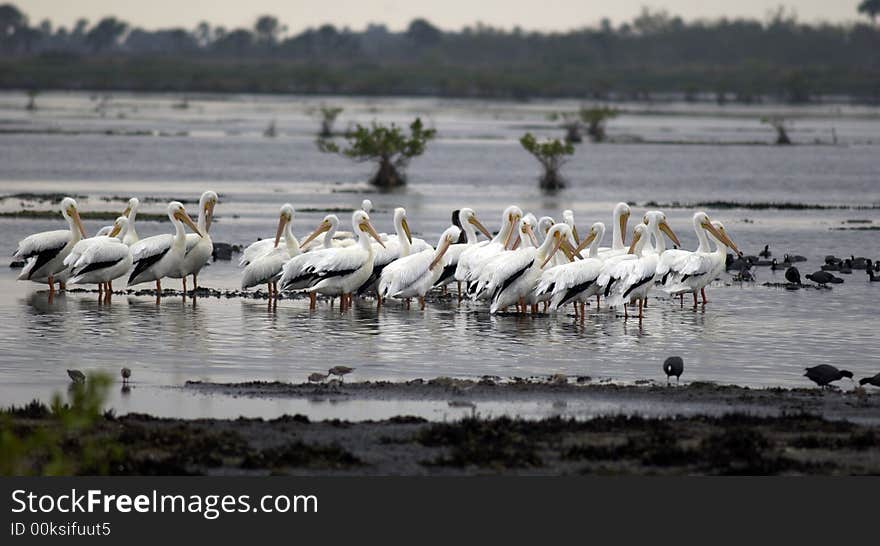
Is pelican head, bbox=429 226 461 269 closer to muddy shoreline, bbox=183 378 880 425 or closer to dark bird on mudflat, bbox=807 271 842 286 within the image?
muddy shoreline, bbox=183 378 880 425

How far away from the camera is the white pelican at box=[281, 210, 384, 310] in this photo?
1614 cm

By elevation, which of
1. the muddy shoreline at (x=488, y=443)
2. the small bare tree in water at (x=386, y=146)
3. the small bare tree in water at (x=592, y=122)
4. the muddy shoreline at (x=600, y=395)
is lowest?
the muddy shoreline at (x=488, y=443)

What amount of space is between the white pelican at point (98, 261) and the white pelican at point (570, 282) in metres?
4.55

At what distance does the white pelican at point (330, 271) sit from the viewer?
53.0ft

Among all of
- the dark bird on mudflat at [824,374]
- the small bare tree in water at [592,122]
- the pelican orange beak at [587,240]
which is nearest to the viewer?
the dark bird on mudflat at [824,374]

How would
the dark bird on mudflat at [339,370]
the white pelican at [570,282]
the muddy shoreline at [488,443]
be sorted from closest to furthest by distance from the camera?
the muddy shoreline at [488,443] → the dark bird on mudflat at [339,370] → the white pelican at [570,282]

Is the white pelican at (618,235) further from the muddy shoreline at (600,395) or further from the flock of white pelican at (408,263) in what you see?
the muddy shoreline at (600,395)

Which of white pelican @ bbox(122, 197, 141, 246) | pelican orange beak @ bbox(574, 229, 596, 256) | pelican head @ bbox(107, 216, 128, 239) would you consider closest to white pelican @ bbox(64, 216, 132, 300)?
white pelican @ bbox(122, 197, 141, 246)

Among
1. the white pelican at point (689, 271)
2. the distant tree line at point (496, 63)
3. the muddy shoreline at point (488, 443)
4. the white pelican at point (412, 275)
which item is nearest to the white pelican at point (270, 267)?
the white pelican at point (412, 275)

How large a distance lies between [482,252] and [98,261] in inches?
163

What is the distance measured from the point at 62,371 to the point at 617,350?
489 cm

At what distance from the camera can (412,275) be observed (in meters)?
16.2

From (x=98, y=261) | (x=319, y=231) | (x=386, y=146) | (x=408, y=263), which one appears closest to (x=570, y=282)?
(x=408, y=263)

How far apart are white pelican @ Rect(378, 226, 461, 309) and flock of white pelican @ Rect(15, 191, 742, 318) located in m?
0.01
